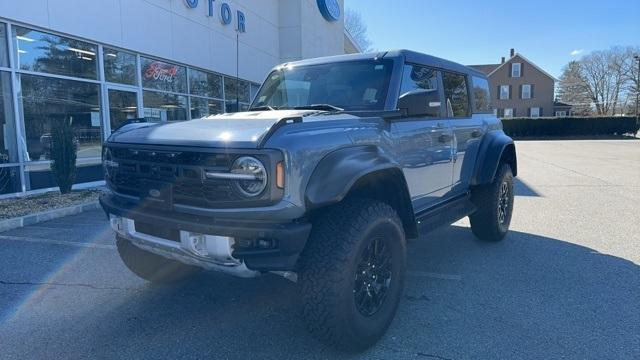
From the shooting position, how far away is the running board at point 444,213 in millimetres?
3963

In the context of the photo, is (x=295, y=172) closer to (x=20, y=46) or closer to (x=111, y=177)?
(x=111, y=177)

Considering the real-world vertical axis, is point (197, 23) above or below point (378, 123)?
above

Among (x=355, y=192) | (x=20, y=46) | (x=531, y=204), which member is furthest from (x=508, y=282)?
(x=20, y=46)

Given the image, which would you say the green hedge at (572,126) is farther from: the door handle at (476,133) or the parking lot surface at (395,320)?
the parking lot surface at (395,320)

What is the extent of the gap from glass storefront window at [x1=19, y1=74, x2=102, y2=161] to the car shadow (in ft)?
20.1

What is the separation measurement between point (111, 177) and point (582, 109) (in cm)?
8052

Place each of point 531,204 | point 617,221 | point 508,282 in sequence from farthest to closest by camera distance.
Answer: point 531,204 → point 617,221 → point 508,282

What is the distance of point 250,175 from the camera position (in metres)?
2.60

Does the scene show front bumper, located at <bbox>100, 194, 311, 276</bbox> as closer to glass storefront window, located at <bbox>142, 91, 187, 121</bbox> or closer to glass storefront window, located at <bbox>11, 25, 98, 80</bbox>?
glass storefront window, located at <bbox>11, 25, 98, 80</bbox>

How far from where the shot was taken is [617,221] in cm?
670

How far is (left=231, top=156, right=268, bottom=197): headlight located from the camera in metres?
2.60

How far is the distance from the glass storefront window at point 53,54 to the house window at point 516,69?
182ft

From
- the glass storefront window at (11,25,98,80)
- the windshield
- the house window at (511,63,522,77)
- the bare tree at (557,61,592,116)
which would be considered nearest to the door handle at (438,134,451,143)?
the windshield

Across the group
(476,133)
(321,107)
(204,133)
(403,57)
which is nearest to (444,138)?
(403,57)
